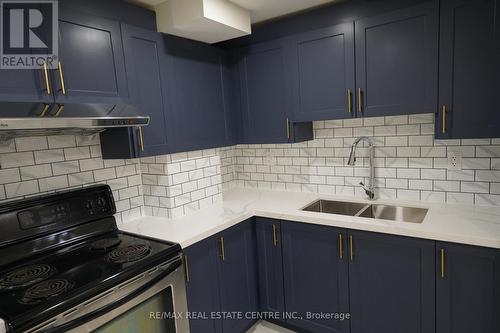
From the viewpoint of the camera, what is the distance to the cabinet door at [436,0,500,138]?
167 centimetres

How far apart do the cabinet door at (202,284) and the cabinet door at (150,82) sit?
67 cm

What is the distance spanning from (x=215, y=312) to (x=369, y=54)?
1.94 meters

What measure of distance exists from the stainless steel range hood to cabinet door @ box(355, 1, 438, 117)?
1417mm

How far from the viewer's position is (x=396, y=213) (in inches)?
88.2

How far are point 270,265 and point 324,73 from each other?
1.45m

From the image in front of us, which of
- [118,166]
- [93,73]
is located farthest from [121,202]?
[93,73]

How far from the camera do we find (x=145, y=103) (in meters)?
1.93

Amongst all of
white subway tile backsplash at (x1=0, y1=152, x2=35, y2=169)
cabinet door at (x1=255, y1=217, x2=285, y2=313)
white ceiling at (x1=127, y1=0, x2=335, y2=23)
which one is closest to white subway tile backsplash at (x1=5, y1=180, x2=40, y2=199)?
white subway tile backsplash at (x1=0, y1=152, x2=35, y2=169)

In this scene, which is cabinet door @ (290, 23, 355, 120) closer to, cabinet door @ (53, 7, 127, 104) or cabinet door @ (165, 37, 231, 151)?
cabinet door @ (165, 37, 231, 151)

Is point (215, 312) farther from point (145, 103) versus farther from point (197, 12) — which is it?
point (197, 12)

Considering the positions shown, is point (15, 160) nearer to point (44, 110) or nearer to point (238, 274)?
point (44, 110)

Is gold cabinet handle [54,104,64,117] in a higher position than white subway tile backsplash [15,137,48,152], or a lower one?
higher

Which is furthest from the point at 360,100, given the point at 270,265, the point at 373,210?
the point at 270,265

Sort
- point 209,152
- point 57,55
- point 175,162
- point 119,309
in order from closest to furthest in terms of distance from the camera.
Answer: point 119,309 < point 57,55 < point 175,162 < point 209,152
